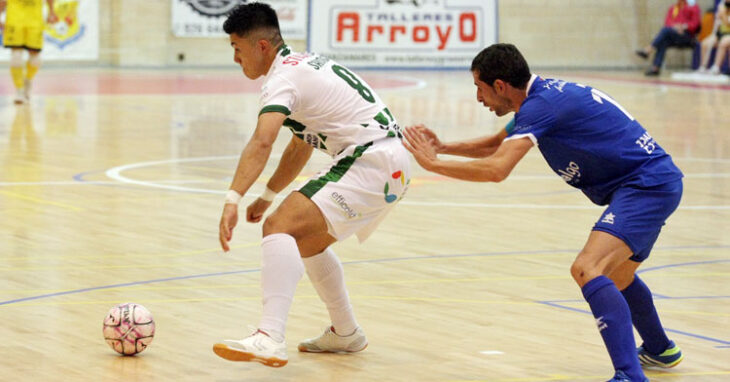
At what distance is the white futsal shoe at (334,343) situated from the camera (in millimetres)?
5812

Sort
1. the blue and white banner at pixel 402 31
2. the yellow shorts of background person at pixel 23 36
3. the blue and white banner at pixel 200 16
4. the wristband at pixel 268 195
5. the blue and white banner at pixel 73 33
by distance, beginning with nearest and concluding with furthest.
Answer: the wristband at pixel 268 195 < the yellow shorts of background person at pixel 23 36 < the blue and white banner at pixel 73 33 < the blue and white banner at pixel 200 16 < the blue and white banner at pixel 402 31

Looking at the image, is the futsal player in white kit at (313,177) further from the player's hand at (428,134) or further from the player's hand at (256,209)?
the player's hand at (428,134)

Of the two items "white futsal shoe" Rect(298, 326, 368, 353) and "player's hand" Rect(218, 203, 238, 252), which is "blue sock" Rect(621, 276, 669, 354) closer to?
"white futsal shoe" Rect(298, 326, 368, 353)

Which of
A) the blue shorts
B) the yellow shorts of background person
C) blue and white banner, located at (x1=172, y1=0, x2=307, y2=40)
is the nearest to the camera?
the blue shorts

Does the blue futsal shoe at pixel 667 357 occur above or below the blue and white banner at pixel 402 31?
above

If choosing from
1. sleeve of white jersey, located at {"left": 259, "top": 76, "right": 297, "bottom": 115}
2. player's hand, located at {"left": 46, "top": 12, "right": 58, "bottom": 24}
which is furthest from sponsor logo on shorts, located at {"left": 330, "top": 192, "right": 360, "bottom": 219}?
player's hand, located at {"left": 46, "top": 12, "right": 58, "bottom": 24}

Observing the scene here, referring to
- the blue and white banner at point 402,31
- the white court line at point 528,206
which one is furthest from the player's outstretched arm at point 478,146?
the blue and white banner at point 402,31

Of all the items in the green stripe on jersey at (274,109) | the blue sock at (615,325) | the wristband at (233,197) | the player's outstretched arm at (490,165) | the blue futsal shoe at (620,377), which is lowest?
the blue futsal shoe at (620,377)

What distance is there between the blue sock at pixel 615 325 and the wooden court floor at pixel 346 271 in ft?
1.27

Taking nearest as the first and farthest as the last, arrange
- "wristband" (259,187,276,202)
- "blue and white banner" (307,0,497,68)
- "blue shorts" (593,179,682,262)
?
1. "blue shorts" (593,179,682,262)
2. "wristband" (259,187,276,202)
3. "blue and white banner" (307,0,497,68)

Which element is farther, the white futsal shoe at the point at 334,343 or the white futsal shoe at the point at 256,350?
the white futsal shoe at the point at 334,343

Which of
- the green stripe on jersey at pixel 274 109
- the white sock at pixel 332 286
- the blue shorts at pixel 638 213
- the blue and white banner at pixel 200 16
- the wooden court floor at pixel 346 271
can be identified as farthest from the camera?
the blue and white banner at pixel 200 16

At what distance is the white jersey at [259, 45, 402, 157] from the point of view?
5531 millimetres

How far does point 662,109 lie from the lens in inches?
801
